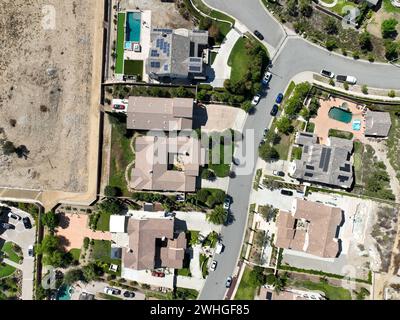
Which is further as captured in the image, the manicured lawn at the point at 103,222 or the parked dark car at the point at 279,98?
the manicured lawn at the point at 103,222

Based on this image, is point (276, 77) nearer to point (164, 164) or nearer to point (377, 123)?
point (377, 123)

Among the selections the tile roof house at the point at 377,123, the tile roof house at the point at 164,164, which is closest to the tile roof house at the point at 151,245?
the tile roof house at the point at 164,164

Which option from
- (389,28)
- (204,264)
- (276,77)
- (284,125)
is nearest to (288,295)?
(204,264)

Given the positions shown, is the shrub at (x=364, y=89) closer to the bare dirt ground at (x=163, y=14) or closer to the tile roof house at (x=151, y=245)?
the bare dirt ground at (x=163, y=14)

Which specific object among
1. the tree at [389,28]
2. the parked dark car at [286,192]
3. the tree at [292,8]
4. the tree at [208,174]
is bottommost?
the parked dark car at [286,192]

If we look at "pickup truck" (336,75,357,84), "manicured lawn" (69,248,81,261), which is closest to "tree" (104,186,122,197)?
"manicured lawn" (69,248,81,261)

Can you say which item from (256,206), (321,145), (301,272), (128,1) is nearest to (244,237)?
(256,206)

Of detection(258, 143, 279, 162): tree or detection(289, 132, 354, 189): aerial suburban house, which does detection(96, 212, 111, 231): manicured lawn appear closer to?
detection(258, 143, 279, 162): tree

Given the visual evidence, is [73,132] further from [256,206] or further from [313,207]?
[313,207]

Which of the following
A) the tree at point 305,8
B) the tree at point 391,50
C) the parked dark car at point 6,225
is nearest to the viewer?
the tree at point 391,50
